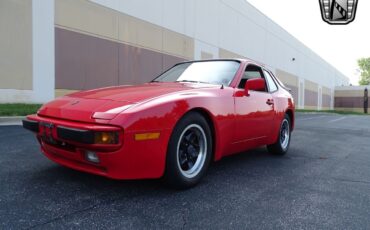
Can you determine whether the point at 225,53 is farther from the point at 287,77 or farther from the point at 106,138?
the point at 106,138

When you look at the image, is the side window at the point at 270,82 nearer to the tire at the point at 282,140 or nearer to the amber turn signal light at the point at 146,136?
Result: the tire at the point at 282,140

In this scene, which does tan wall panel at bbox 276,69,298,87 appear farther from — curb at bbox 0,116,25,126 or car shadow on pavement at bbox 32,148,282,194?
car shadow on pavement at bbox 32,148,282,194

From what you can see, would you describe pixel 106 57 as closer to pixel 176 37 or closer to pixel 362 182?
pixel 176 37

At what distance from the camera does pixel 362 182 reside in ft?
11.6

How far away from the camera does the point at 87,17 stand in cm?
1246

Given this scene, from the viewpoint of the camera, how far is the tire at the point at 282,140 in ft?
15.7

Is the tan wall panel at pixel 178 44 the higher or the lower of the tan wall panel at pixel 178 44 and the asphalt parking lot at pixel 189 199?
the higher

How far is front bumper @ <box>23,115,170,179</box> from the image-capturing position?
2412 mm

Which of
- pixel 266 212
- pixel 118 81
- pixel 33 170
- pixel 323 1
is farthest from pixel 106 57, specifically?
pixel 266 212

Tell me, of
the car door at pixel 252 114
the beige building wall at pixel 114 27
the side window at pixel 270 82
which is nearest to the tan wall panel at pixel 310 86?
the beige building wall at pixel 114 27

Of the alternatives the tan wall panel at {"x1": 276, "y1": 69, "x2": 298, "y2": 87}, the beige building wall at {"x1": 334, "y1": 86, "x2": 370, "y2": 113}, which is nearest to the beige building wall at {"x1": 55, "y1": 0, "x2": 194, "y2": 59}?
the tan wall panel at {"x1": 276, "y1": 69, "x2": 298, "y2": 87}

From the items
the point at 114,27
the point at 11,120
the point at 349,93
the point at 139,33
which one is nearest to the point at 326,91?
the point at 349,93

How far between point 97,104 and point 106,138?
1.40ft

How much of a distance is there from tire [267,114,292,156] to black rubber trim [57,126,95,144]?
3084 millimetres
